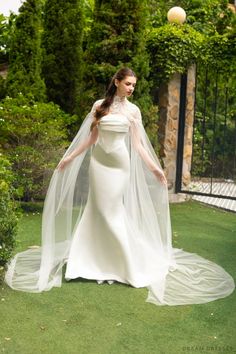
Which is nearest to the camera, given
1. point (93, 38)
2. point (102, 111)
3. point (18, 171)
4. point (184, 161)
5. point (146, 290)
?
point (146, 290)

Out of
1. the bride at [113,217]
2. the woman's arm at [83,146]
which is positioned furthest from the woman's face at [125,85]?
the woman's arm at [83,146]

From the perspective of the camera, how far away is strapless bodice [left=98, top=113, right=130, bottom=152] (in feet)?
14.3

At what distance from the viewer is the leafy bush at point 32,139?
275 inches

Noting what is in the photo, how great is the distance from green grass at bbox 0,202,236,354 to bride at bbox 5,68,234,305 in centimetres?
22

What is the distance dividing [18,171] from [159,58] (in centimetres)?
281

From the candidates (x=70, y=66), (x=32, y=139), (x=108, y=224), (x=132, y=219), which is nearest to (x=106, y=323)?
(x=108, y=224)

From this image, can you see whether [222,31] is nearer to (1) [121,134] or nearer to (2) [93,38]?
(2) [93,38]

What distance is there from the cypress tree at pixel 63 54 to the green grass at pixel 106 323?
5224 millimetres

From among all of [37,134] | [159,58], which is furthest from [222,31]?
[37,134]

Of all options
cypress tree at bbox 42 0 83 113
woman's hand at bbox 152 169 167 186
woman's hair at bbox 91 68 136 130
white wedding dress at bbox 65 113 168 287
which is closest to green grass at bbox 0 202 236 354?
white wedding dress at bbox 65 113 168 287

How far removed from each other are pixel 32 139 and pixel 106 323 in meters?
4.27

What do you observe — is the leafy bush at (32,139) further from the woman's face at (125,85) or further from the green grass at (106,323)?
the green grass at (106,323)

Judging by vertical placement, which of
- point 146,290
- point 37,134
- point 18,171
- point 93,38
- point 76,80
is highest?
point 93,38

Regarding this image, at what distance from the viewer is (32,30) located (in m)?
8.02
